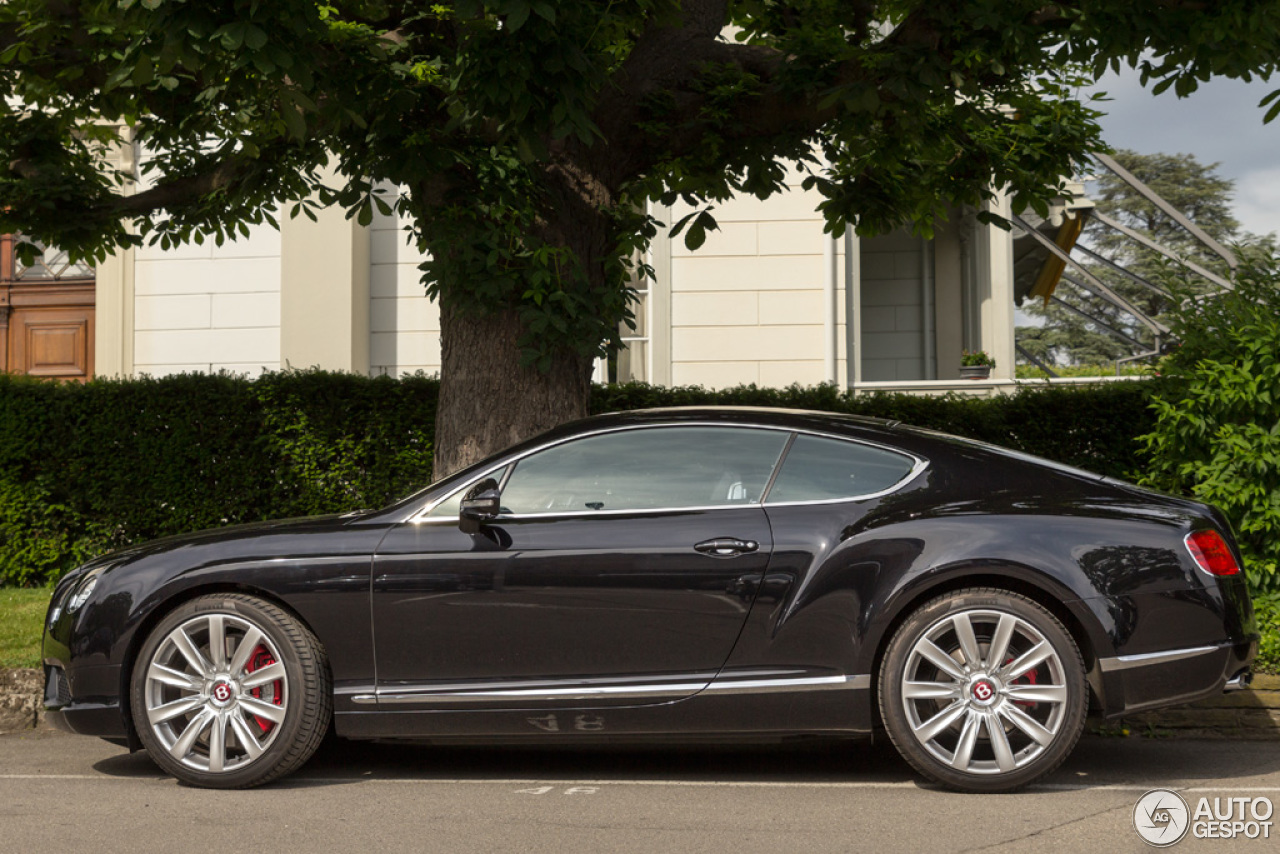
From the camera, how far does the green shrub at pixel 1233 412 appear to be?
6.72m

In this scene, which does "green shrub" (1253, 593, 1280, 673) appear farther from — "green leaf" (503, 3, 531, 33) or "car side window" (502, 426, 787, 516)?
"green leaf" (503, 3, 531, 33)

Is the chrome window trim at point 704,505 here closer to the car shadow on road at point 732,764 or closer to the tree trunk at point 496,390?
the car shadow on road at point 732,764

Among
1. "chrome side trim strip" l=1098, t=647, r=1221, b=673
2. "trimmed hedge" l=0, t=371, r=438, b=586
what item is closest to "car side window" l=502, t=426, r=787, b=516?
"chrome side trim strip" l=1098, t=647, r=1221, b=673

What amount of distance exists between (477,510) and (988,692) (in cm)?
206

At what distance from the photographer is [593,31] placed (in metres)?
5.91

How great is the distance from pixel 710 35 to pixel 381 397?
12.2 feet

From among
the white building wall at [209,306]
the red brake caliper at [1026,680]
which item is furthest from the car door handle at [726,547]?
the white building wall at [209,306]

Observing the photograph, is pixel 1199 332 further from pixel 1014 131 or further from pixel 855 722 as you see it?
pixel 855 722

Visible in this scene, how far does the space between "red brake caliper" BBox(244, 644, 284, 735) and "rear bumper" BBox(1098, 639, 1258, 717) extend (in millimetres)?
3172

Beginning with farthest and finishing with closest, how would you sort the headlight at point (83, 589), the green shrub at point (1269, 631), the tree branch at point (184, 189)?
the tree branch at point (184, 189) → the green shrub at point (1269, 631) → the headlight at point (83, 589)

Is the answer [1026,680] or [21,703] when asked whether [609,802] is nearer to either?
[1026,680]

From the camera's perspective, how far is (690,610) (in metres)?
4.82

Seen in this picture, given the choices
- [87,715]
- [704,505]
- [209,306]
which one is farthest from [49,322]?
[704,505]

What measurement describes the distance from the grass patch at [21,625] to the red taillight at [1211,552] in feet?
18.7
